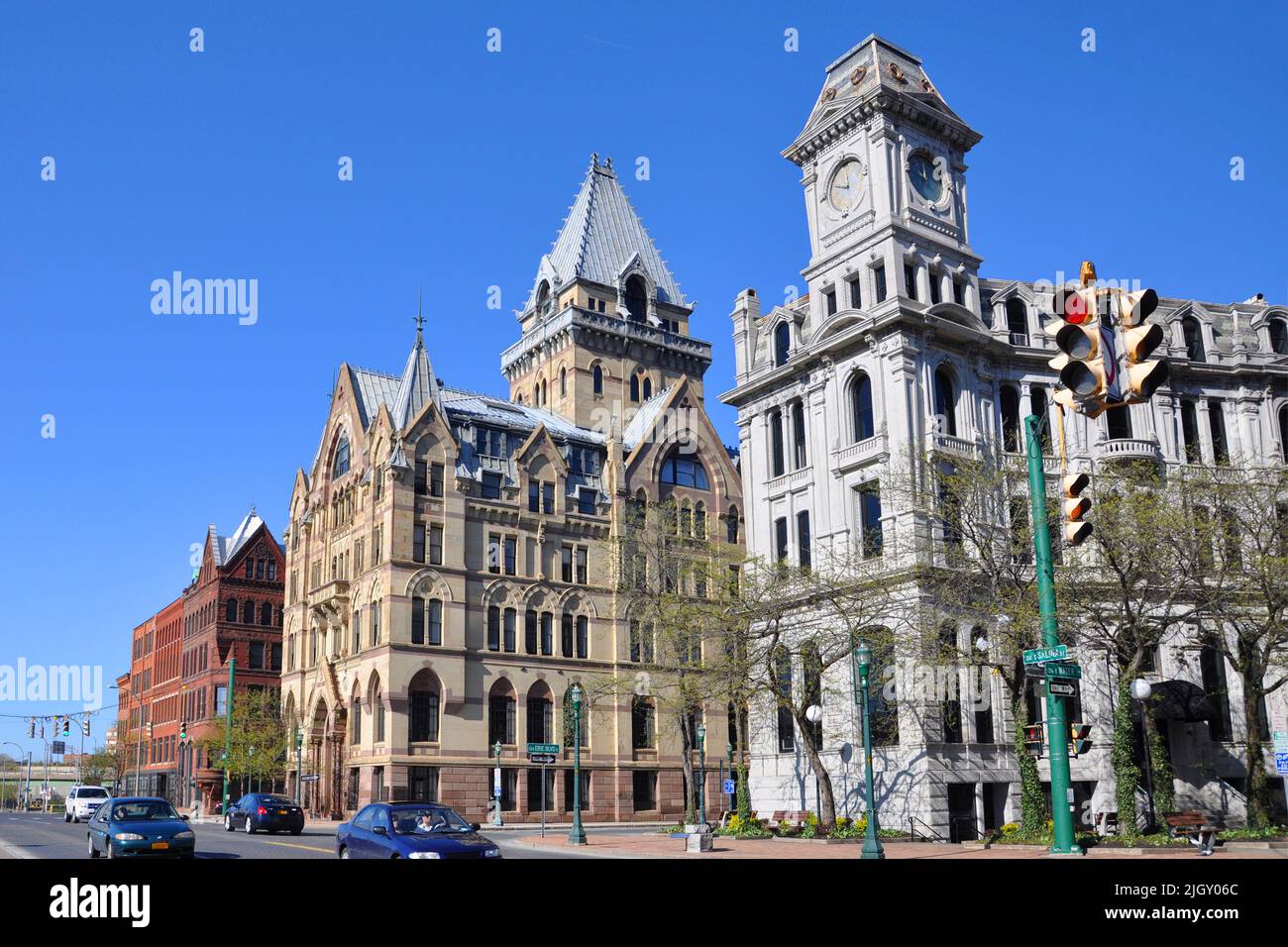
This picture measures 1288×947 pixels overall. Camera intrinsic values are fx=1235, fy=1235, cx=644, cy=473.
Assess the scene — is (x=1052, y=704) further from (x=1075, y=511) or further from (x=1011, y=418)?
(x=1011, y=418)

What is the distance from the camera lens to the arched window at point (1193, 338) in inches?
2004

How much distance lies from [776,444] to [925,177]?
12438 mm

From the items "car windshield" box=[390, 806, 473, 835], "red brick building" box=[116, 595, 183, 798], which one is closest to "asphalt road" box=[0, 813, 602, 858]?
"car windshield" box=[390, 806, 473, 835]

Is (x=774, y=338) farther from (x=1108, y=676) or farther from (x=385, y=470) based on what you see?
(x=385, y=470)

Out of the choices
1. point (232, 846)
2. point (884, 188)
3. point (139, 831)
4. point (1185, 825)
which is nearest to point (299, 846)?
point (232, 846)

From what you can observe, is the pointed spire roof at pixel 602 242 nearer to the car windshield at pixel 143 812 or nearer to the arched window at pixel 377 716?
the arched window at pixel 377 716

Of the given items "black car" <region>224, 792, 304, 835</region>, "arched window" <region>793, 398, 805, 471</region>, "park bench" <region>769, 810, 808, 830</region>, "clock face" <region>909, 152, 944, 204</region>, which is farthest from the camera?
"arched window" <region>793, 398, 805, 471</region>

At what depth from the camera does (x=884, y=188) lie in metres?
47.7

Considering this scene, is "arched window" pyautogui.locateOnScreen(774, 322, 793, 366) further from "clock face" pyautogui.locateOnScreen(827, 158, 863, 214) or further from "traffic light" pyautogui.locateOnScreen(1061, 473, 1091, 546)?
"traffic light" pyautogui.locateOnScreen(1061, 473, 1091, 546)

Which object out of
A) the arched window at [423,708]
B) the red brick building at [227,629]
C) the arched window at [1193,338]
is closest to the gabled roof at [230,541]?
the red brick building at [227,629]

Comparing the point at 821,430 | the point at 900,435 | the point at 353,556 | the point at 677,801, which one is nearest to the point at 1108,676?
the point at 900,435

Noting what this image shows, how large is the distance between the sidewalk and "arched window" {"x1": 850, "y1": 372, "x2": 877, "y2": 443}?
15748mm

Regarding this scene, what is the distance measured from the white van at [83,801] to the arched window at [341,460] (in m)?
21.9

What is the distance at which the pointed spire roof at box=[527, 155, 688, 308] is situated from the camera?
87.3 meters
